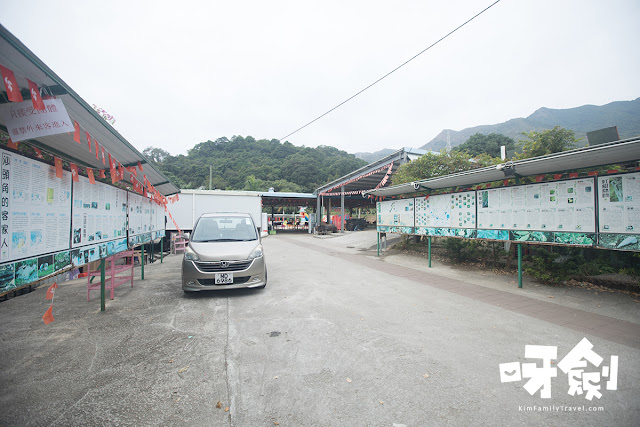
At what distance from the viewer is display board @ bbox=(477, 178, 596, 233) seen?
4.61 metres

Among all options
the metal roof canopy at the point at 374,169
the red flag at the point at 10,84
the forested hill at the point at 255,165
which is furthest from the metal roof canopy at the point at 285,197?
the red flag at the point at 10,84

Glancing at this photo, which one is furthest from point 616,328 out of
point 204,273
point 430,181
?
point 204,273

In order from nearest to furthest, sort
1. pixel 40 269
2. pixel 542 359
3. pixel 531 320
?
pixel 40 269
pixel 542 359
pixel 531 320

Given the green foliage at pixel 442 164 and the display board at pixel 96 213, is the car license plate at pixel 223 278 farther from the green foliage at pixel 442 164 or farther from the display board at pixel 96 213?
the green foliage at pixel 442 164

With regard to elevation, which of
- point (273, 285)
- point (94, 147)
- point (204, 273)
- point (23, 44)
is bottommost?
point (273, 285)

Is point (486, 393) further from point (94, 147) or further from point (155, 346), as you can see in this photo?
point (94, 147)

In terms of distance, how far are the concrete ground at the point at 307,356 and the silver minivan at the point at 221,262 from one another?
0.31 meters

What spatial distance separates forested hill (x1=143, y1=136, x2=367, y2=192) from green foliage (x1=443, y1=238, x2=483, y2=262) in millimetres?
31657

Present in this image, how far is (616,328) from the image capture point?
141 inches

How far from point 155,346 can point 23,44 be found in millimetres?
2964

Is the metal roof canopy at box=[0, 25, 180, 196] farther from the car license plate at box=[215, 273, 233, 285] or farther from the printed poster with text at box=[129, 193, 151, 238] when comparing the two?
the car license plate at box=[215, 273, 233, 285]

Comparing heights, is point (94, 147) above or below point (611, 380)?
above

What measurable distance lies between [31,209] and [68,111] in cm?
92

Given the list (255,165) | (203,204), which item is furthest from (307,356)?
(255,165)
